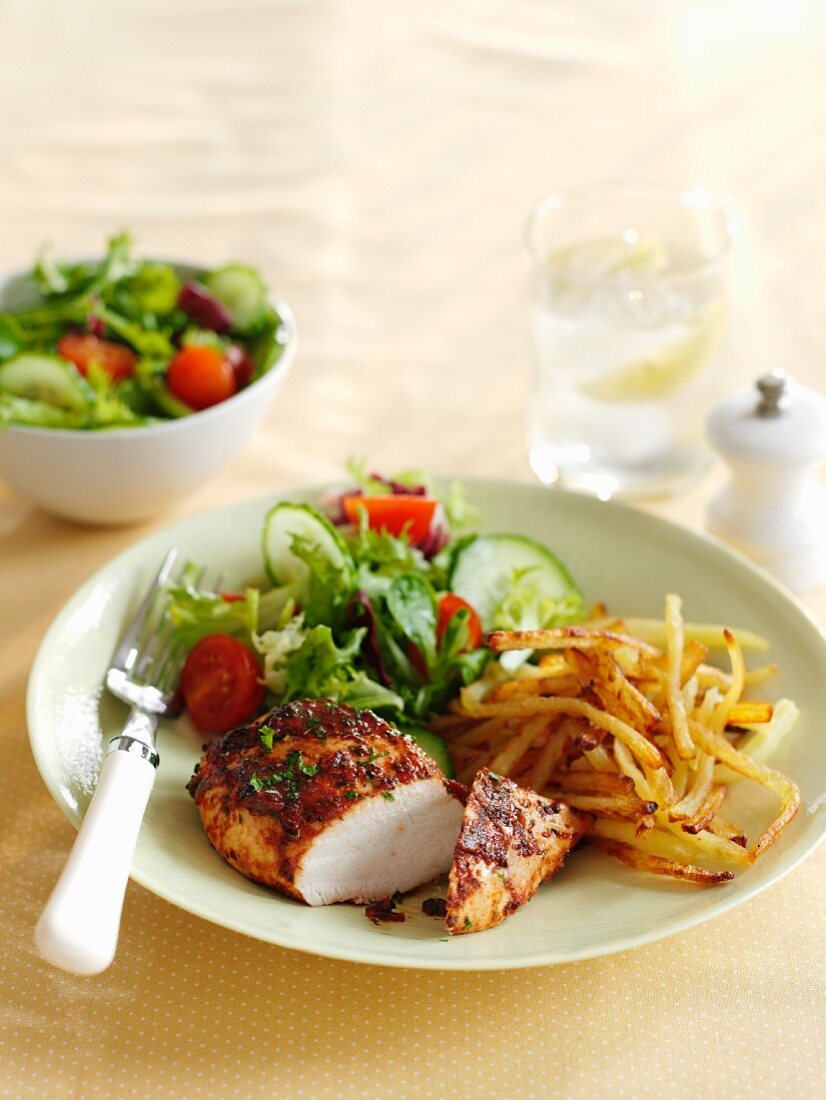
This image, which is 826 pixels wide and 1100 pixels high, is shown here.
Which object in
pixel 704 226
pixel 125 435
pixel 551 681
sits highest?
pixel 704 226

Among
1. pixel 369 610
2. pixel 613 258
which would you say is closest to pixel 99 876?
pixel 369 610

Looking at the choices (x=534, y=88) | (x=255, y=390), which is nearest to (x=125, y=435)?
(x=255, y=390)

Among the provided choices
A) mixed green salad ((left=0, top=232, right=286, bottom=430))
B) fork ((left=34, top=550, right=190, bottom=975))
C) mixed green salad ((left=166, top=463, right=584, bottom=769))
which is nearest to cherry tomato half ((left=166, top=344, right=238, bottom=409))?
mixed green salad ((left=0, top=232, right=286, bottom=430))

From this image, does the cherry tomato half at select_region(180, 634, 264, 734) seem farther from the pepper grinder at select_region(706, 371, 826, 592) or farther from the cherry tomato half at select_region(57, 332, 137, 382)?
the pepper grinder at select_region(706, 371, 826, 592)

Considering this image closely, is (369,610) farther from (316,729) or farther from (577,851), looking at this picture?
(577,851)

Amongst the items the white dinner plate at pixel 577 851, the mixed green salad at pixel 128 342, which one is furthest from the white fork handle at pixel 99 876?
the mixed green salad at pixel 128 342

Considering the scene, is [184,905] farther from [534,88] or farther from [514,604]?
[534,88]

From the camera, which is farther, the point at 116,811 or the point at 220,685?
the point at 220,685
